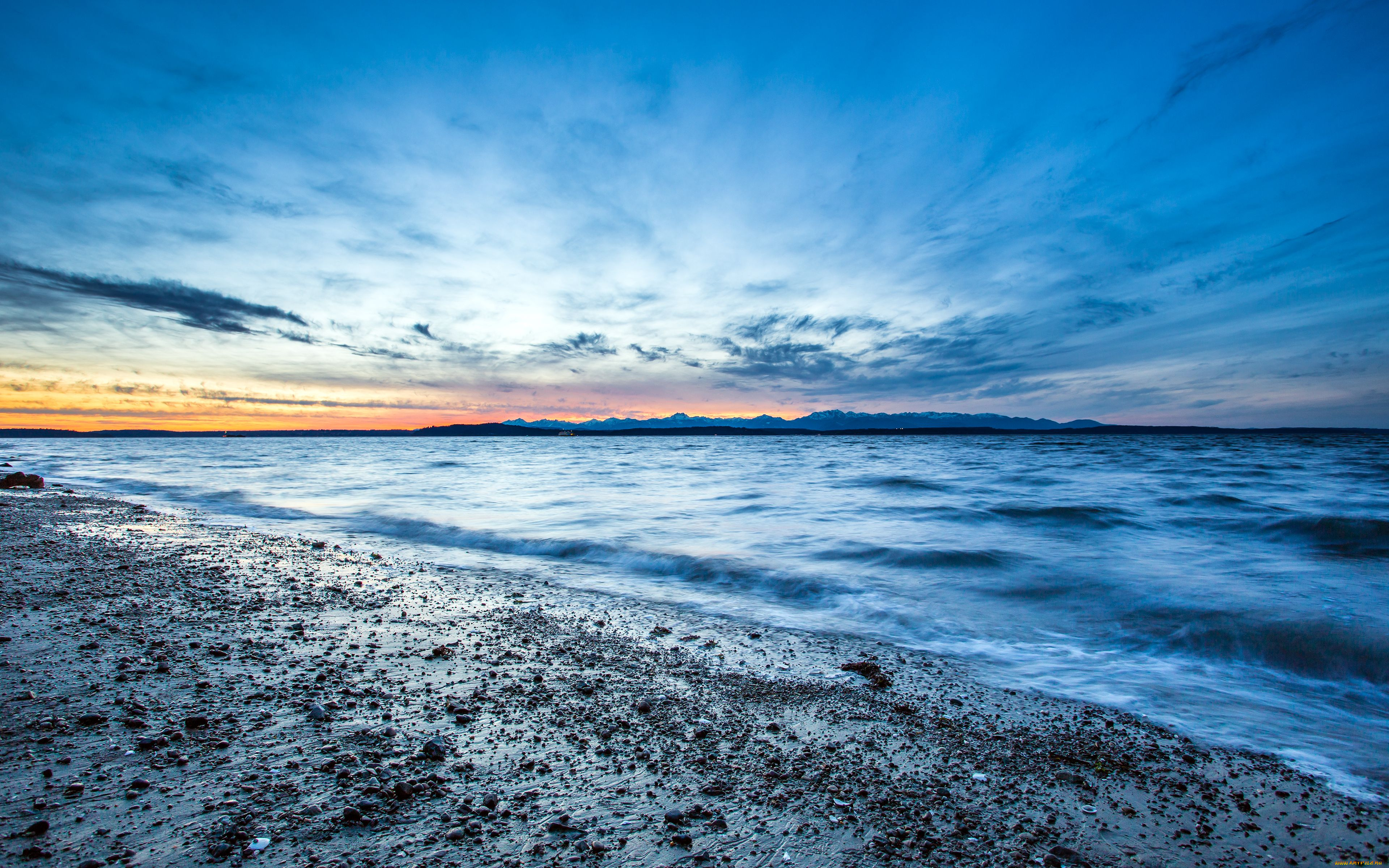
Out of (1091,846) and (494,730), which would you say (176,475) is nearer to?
(494,730)

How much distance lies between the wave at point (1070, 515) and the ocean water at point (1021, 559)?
0.11 metres

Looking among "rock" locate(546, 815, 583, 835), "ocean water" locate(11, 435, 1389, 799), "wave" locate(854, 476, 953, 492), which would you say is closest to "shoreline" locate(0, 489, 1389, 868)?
"rock" locate(546, 815, 583, 835)

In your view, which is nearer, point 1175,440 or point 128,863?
point 128,863

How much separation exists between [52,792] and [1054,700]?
607cm

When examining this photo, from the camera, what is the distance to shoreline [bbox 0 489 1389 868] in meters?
2.52

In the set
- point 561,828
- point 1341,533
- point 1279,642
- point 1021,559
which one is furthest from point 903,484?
point 561,828

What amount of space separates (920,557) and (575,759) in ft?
26.6

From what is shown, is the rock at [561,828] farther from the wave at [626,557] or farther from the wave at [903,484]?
the wave at [903,484]

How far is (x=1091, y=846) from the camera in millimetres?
2623

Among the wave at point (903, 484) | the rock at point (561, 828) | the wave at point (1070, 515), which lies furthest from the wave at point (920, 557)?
the wave at point (903, 484)

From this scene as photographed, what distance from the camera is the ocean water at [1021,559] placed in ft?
16.0

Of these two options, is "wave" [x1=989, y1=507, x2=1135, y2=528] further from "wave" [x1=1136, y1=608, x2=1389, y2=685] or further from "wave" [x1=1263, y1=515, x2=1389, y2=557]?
"wave" [x1=1136, y1=608, x2=1389, y2=685]

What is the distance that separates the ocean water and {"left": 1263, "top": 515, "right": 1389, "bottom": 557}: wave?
8 cm

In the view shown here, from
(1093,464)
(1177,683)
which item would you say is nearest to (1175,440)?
(1093,464)
